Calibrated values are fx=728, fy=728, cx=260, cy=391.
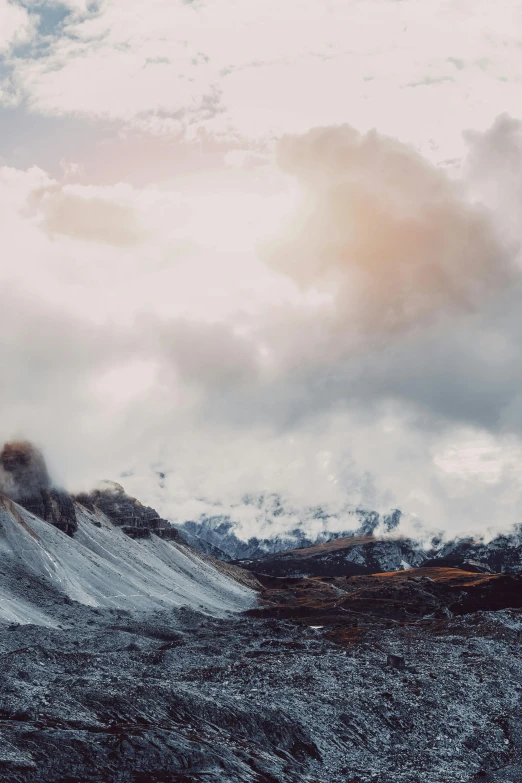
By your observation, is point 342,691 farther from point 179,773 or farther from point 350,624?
point 350,624

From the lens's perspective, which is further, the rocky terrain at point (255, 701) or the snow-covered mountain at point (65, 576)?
the snow-covered mountain at point (65, 576)

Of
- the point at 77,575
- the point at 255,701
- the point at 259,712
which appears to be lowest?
the point at 77,575

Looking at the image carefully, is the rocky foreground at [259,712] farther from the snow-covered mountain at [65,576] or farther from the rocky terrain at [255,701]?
the snow-covered mountain at [65,576]

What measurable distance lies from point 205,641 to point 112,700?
58425mm

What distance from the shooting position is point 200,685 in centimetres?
6638

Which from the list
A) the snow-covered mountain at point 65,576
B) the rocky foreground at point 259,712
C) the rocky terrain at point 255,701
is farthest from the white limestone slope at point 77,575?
the rocky foreground at point 259,712

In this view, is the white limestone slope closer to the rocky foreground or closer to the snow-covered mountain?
the snow-covered mountain

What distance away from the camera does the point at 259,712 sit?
53.8m

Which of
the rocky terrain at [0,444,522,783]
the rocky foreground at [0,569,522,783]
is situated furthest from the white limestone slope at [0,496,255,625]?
the rocky foreground at [0,569,522,783]

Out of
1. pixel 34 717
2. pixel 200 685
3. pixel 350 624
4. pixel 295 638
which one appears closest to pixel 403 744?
pixel 200 685

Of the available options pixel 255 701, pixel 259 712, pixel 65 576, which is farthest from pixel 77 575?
pixel 259 712

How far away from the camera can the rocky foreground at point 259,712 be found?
40.9 metres

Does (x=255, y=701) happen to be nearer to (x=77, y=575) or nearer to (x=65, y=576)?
(x=65, y=576)

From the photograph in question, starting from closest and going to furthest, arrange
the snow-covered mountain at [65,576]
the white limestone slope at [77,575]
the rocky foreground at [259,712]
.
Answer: the rocky foreground at [259,712]
the snow-covered mountain at [65,576]
the white limestone slope at [77,575]
